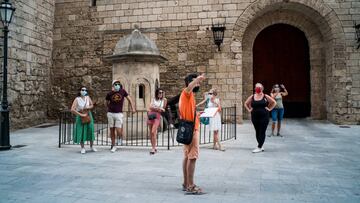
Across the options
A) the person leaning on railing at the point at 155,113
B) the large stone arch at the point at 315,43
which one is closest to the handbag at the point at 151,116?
the person leaning on railing at the point at 155,113

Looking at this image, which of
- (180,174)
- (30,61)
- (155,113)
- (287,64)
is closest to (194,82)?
(180,174)

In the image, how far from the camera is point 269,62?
42.5 feet

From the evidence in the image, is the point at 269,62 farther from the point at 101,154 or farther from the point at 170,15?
the point at 101,154

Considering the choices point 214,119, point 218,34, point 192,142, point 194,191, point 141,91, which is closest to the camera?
point 194,191

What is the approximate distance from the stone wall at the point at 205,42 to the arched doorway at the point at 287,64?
49.1 inches

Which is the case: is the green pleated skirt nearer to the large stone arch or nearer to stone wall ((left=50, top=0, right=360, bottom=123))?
stone wall ((left=50, top=0, right=360, bottom=123))

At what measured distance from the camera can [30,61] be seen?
10727 millimetres

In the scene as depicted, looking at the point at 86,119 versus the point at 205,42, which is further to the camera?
the point at 205,42

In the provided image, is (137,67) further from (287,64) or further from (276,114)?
(287,64)

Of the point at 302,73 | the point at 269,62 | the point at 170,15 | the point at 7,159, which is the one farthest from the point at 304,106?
the point at 7,159

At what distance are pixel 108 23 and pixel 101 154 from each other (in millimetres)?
7525

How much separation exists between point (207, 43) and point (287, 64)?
13.9 ft

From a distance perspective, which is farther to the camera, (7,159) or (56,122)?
(56,122)

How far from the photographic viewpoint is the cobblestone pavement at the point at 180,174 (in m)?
3.43
